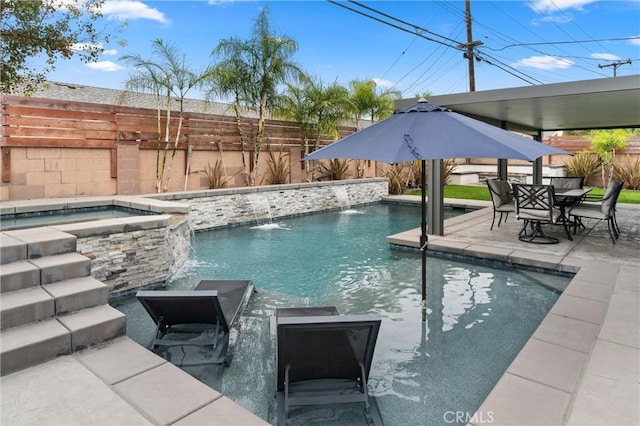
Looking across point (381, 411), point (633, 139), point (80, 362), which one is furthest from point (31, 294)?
point (633, 139)

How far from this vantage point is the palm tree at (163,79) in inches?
390

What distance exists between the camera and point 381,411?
8.77 ft

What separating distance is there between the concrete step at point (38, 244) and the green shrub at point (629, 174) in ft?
65.2

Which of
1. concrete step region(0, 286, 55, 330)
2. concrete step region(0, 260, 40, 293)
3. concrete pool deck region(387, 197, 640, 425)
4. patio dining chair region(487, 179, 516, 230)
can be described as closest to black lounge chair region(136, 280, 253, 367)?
concrete step region(0, 286, 55, 330)

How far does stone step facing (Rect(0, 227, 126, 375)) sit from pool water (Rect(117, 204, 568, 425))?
59cm

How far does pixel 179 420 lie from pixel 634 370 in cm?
300

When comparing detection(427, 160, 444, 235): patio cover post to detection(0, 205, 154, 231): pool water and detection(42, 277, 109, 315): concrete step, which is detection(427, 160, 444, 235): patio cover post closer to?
detection(0, 205, 154, 231): pool water

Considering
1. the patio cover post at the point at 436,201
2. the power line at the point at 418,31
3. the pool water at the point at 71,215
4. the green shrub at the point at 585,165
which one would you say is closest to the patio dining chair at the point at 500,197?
the patio cover post at the point at 436,201

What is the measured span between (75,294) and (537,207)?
6916 mm

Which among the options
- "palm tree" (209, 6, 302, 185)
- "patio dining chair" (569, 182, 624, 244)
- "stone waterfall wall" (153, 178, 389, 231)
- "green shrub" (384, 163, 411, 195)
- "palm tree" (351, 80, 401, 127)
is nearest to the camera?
"patio dining chair" (569, 182, 624, 244)

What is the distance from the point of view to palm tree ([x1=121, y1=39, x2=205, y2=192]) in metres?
9.91

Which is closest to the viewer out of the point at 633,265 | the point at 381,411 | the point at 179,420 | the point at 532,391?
the point at 179,420

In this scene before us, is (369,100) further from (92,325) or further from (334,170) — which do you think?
A: (92,325)

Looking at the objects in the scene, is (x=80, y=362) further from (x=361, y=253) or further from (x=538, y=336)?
(x=361, y=253)
